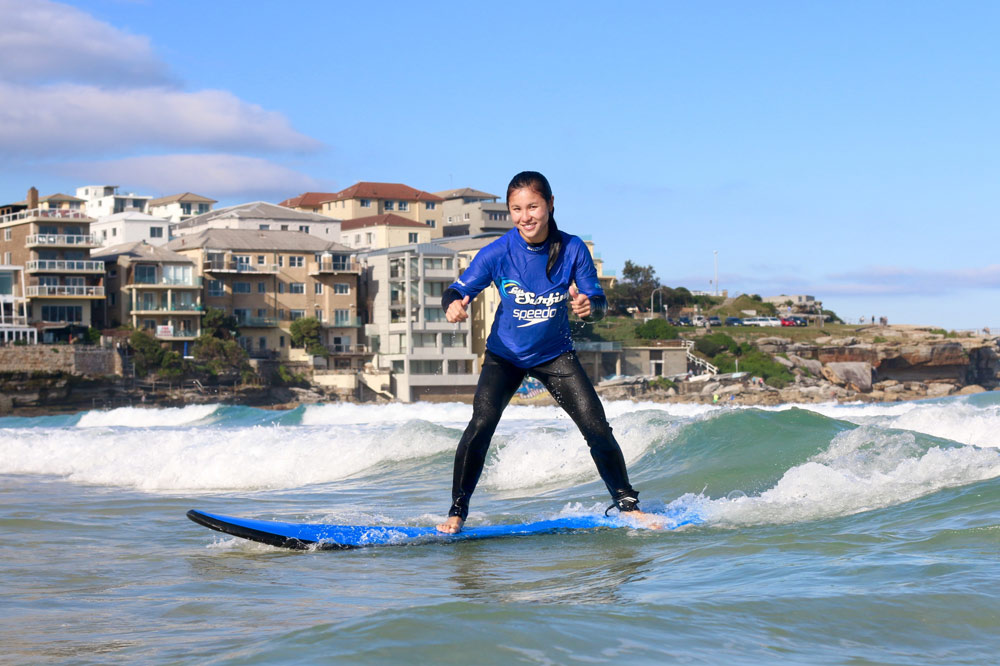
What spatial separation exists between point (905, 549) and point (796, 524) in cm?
107

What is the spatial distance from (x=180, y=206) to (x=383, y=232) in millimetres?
21449

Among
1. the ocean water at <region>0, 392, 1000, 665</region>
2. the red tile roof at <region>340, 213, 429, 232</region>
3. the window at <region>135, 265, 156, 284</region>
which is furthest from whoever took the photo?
the red tile roof at <region>340, 213, 429, 232</region>

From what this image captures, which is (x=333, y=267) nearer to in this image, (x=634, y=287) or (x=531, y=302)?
(x=634, y=287)

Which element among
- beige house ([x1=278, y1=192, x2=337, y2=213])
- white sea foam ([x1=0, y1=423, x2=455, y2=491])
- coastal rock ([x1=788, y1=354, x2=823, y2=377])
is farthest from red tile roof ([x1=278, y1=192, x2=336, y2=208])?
white sea foam ([x1=0, y1=423, x2=455, y2=491])

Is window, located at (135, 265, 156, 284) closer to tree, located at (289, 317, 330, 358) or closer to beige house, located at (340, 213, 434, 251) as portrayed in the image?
tree, located at (289, 317, 330, 358)

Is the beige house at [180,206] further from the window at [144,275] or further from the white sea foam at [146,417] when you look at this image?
the white sea foam at [146,417]

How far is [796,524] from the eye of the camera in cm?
686

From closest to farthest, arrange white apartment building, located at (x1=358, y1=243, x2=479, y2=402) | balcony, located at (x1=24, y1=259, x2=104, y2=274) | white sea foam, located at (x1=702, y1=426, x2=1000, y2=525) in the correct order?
Answer: white sea foam, located at (x1=702, y1=426, x2=1000, y2=525)
balcony, located at (x1=24, y1=259, x2=104, y2=274)
white apartment building, located at (x1=358, y1=243, x2=479, y2=402)

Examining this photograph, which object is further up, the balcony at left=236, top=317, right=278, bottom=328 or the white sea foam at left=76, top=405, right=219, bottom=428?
the balcony at left=236, top=317, right=278, bottom=328

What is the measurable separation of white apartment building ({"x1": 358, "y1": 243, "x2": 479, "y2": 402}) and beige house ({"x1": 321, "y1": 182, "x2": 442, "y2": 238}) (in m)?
22.1

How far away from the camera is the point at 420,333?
6725cm

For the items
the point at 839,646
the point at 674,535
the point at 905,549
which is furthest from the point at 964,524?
the point at 839,646

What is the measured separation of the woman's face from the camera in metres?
6.41

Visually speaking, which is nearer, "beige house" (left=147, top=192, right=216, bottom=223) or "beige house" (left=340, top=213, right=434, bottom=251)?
"beige house" (left=340, top=213, right=434, bottom=251)
